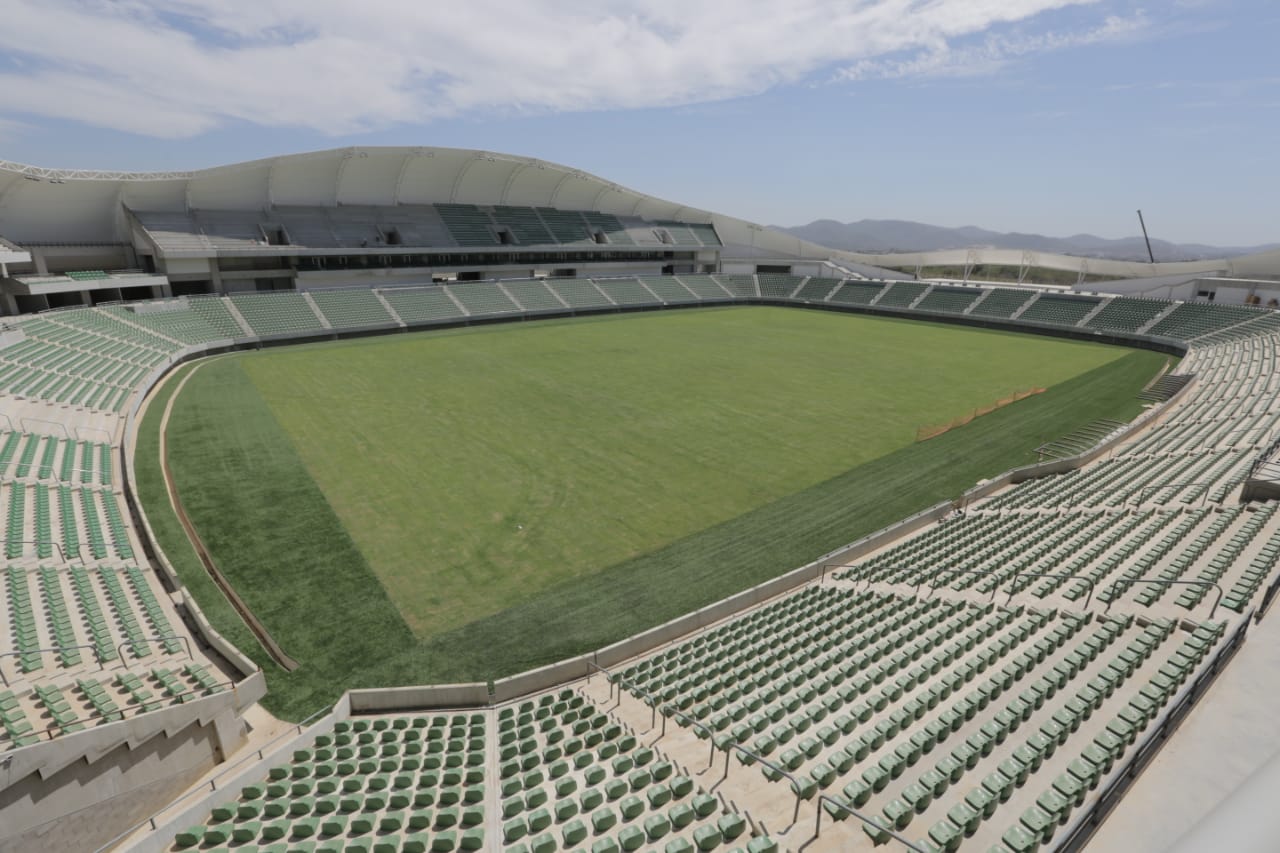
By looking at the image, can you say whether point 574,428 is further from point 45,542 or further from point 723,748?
point 723,748

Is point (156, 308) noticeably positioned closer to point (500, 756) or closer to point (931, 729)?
point (500, 756)

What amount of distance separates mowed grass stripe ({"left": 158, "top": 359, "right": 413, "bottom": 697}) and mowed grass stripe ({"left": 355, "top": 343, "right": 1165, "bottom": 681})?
5.08ft

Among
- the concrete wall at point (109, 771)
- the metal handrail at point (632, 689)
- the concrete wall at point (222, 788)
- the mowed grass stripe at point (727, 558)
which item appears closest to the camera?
the concrete wall at point (222, 788)

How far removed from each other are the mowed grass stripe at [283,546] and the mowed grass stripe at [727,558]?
5.08ft

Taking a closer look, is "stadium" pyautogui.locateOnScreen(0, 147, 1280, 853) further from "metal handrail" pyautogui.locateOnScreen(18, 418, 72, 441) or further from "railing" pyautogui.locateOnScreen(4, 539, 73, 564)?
"metal handrail" pyautogui.locateOnScreen(18, 418, 72, 441)

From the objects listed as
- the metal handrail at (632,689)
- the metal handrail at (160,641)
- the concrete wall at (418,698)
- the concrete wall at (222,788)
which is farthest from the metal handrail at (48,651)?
the metal handrail at (632,689)

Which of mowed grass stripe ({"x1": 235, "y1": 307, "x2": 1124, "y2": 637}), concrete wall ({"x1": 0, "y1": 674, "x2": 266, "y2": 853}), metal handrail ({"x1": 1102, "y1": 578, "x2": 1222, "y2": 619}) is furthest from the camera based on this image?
mowed grass stripe ({"x1": 235, "y1": 307, "x2": 1124, "y2": 637})

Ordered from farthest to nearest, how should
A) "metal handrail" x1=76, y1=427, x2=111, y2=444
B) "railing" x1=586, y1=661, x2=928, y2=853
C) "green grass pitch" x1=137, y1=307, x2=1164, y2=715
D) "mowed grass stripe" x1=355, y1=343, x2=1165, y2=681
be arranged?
"metal handrail" x1=76, y1=427, x2=111, y2=444 → "green grass pitch" x1=137, y1=307, x2=1164, y2=715 → "mowed grass stripe" x1=355, y1=343, x2=1165, y2=681 → "railing" x1=586, y1=661, x2=928, y2=853

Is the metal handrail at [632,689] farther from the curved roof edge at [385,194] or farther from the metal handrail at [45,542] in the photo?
the curved roof edge at [385,194]

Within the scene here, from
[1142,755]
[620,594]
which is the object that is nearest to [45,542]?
[620,594]

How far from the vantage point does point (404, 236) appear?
60812 mm

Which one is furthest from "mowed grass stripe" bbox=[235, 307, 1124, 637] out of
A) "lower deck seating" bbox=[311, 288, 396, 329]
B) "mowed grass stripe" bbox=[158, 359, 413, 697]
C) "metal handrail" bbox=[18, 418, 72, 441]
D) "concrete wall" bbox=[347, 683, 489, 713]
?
"metal handrail" bbox=[18, 418, 72, 441]

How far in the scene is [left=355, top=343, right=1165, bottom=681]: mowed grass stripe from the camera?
14211 mm

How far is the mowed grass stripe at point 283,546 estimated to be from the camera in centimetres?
1430
